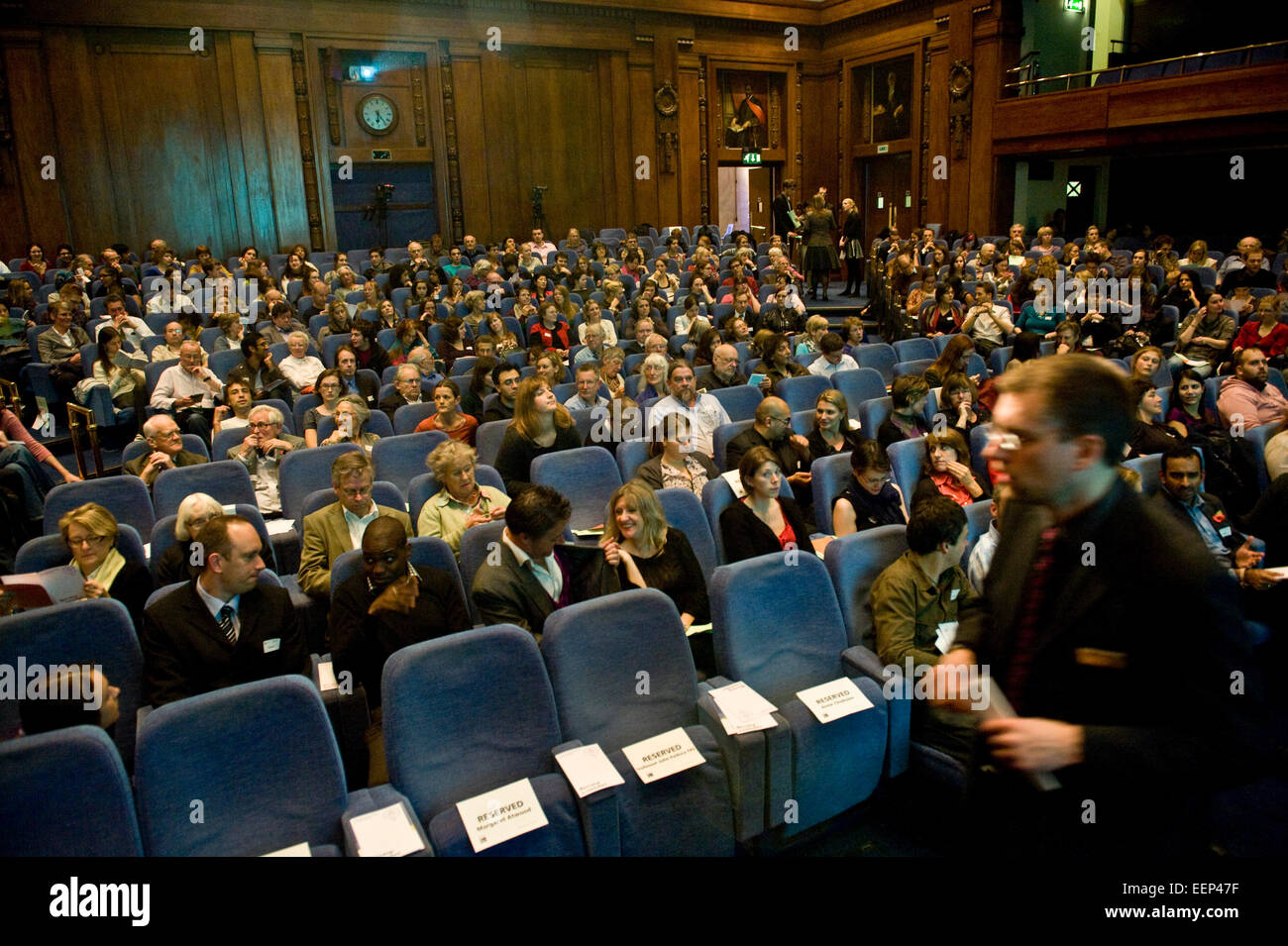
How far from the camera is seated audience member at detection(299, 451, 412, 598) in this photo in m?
3.09

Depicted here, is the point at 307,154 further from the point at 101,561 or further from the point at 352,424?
the point at 101,561

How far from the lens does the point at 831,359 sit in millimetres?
5629

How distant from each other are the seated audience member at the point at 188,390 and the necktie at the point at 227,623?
3211mm

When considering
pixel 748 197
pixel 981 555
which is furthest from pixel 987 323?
pixel 748 197

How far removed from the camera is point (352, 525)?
10.4 feet

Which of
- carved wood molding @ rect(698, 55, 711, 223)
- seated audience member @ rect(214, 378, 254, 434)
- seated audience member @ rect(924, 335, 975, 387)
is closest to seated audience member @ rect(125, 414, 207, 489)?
seated audience member @ rect(214, 378, 254, 434)

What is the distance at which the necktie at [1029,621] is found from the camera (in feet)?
4.11

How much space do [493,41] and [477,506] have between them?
10.4 metres

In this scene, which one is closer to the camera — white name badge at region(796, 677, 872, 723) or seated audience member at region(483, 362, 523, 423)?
white name badge at region(796, 677, 872, 723)

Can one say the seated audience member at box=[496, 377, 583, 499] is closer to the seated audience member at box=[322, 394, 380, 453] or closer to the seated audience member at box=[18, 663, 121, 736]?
the seated audience member at box=[322, 394, 380, 453]

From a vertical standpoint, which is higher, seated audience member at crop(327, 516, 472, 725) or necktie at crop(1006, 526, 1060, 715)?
necktie at crop(1006, 526, 1060, 715)

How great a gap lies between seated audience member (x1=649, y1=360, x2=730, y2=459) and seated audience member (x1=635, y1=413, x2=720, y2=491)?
167 mm
